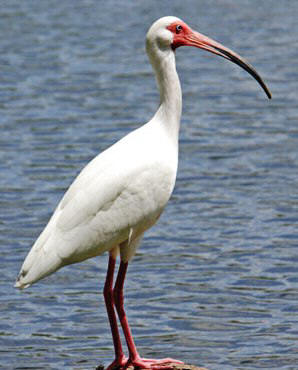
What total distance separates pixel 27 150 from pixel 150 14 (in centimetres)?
990

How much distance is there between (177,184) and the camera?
49.9 feet

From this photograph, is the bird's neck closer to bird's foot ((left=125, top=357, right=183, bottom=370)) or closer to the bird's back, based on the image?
the bird's back

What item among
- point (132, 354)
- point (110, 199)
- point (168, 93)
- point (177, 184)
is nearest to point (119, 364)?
point (132, 354)

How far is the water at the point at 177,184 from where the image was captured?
423 inches

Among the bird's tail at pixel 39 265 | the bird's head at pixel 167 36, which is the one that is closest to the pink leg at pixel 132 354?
the bird's tail at pixel 39 265

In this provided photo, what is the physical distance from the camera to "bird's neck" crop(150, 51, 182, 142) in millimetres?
8633

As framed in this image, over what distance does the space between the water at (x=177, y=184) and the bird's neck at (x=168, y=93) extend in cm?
244

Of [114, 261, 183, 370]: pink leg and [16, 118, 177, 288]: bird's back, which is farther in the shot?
[114, 261, 183, 370]: pink leg

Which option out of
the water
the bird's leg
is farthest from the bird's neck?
the water

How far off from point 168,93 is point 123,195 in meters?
0.83

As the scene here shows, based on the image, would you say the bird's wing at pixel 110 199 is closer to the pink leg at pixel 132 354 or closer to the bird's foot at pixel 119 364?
the pink leg at pixel 132 354

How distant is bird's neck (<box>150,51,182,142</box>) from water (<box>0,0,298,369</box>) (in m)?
2.44

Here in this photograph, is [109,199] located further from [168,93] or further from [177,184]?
[177,184]

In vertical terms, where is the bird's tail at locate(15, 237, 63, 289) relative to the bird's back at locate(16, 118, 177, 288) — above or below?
below
